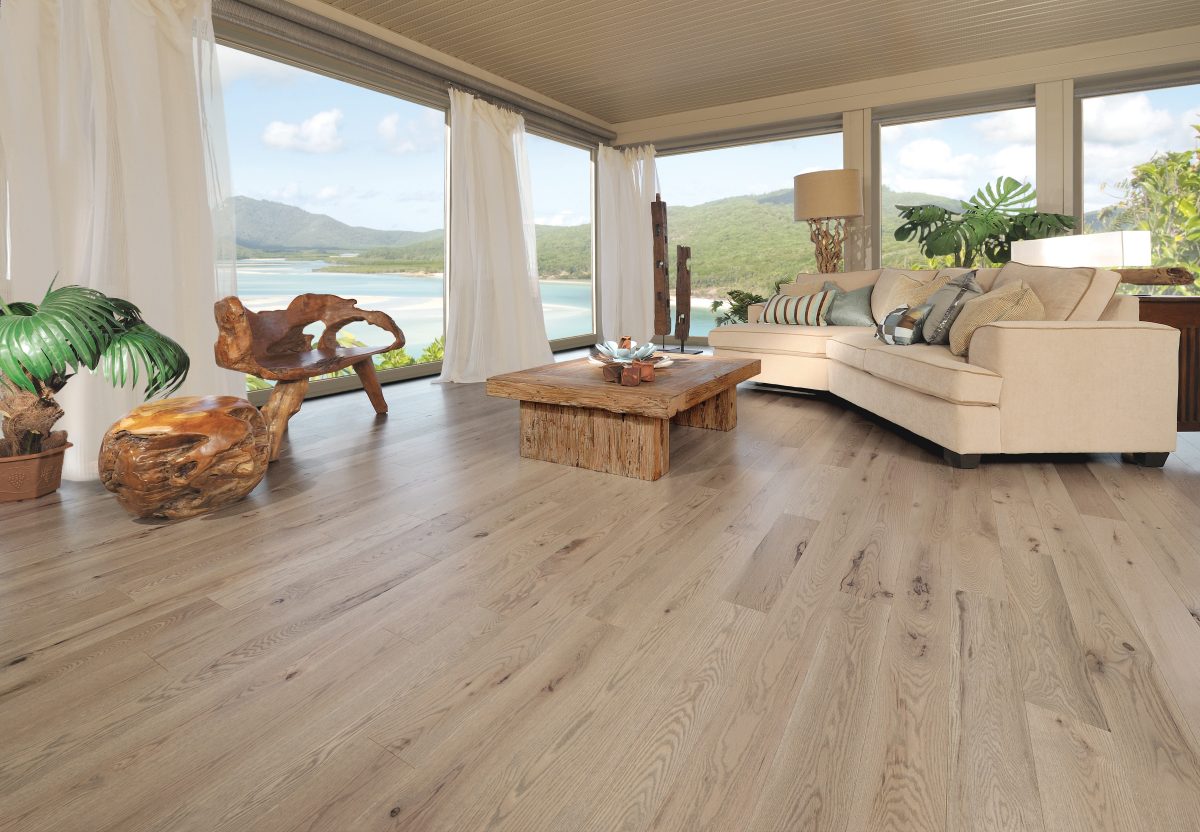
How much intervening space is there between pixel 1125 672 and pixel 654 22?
4.54m

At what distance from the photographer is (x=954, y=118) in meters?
5.86

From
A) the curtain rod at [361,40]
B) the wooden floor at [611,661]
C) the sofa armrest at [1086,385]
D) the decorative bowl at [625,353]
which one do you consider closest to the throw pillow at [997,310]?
the sofa armrest at [1086,385]

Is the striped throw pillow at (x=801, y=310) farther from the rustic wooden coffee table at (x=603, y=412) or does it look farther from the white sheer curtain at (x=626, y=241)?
the white sheer curtain at (x=626, y=241)

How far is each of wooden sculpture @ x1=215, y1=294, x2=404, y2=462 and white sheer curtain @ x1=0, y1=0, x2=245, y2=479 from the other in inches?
10.4

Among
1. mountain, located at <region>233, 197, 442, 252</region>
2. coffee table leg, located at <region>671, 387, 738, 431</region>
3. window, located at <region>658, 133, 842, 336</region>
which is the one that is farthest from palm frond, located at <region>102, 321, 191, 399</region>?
window, located at <region>658, 133, 842, 336</region>

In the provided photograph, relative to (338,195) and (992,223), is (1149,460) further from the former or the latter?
(338,195)

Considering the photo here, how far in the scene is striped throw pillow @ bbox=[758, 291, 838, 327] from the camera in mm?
4598

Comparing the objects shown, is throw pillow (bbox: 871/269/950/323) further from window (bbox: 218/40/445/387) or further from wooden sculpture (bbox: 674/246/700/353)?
window (bbox: 218/40/445/387)

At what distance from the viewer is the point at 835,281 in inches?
194

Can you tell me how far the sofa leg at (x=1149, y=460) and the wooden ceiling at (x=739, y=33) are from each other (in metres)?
3.18

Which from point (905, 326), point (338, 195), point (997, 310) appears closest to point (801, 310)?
point (905, 326)

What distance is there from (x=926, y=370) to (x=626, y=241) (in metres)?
4.90

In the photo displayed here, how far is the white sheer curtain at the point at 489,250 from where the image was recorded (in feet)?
17.1

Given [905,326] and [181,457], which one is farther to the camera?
[905,326]
